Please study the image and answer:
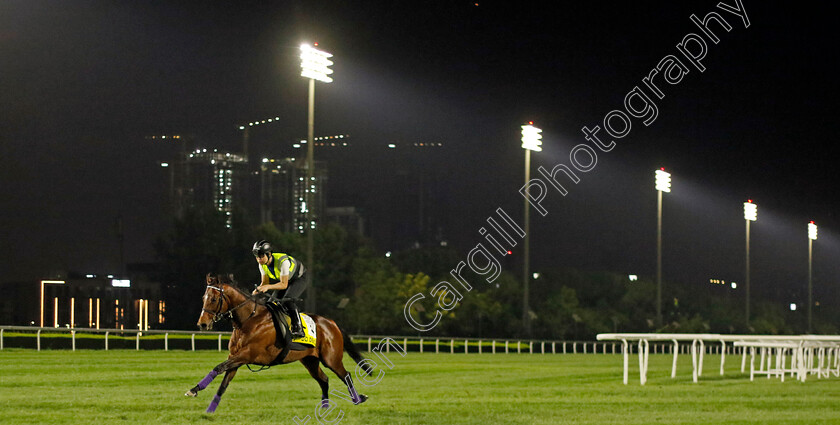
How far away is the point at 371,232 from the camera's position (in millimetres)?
146500

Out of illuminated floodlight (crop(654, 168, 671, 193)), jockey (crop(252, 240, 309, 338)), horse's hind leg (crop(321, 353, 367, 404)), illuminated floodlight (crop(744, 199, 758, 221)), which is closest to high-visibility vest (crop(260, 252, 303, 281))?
jockey (crop(252, 240, 309, 338))

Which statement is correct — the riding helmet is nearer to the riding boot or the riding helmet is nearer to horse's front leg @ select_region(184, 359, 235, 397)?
the riding boot

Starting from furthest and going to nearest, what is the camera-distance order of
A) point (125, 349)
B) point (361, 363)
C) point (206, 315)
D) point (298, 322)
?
point (125, 349)
point (361, 363)
point (298, 322)
point (206, 315)

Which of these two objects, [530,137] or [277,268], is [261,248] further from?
[530,137]

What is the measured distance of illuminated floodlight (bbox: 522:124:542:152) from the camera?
138ft

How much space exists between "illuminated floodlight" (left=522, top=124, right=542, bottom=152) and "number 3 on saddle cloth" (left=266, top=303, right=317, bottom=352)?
3174 cm

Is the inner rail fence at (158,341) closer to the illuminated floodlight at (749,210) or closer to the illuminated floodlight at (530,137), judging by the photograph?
the illuminated floodlight at (530,137)

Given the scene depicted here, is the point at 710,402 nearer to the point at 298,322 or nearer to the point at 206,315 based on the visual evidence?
the point at 298,322

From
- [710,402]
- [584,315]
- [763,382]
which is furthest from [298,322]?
[584,315]

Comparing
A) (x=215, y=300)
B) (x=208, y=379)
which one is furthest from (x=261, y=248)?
(x=208, y=379)

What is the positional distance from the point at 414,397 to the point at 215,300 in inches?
159

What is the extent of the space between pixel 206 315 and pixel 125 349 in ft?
60.7

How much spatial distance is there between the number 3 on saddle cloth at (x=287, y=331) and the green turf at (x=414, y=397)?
688 mm

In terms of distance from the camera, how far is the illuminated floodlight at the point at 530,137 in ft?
138
